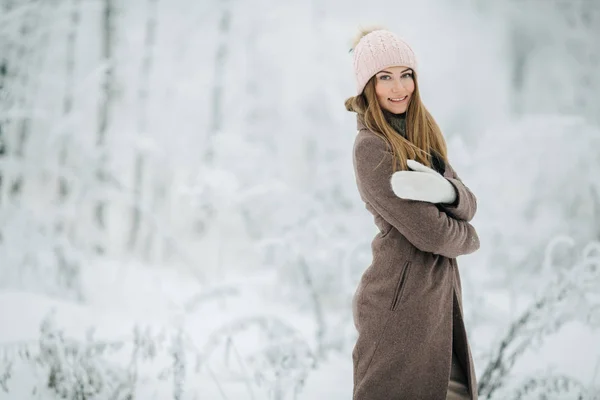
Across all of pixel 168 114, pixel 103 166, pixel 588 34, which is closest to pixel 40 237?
pixel 103 166

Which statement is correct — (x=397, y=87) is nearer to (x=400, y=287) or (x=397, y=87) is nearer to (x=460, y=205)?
(x=460, y=205)

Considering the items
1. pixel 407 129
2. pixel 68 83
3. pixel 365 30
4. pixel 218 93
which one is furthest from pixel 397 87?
pixel 68 83

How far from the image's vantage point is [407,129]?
49.6 inches

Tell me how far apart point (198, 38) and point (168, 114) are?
2.22 ft

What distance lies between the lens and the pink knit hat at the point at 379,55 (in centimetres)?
123

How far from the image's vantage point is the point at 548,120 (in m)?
3.63

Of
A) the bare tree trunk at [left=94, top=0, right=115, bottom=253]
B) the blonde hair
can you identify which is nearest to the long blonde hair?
the blonde hair

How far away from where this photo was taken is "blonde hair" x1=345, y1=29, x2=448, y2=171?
116cm

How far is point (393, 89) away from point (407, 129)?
0.38 ft

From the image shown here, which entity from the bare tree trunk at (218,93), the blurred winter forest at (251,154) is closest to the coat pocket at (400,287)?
the blurred winter forest at (251,154)

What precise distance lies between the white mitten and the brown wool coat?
0.08 ft

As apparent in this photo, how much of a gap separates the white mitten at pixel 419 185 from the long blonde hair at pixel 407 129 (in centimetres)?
6

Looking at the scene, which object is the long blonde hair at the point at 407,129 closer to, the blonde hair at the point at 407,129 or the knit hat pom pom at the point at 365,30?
the blonde hair at the point at 407,129

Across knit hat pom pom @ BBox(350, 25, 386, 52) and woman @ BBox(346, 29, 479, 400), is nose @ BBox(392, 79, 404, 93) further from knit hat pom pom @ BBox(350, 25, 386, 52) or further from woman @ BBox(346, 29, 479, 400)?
knit hat pom pom @ BBox(350, 25, 386, 52)
